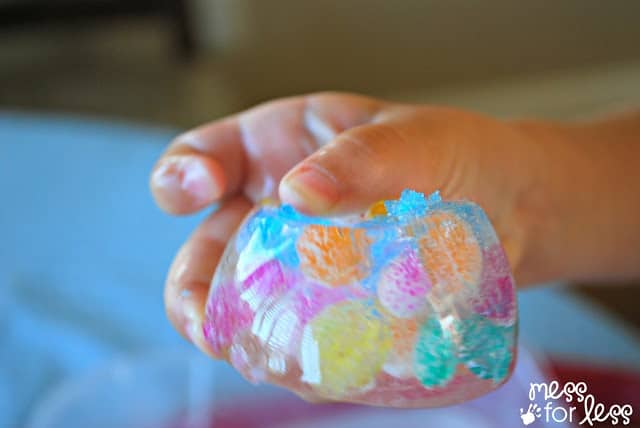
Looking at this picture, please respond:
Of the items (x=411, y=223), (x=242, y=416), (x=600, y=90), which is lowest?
(x=242, y=416)

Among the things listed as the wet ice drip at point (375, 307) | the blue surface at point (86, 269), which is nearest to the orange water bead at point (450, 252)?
the wet ice drip at point (375, 307)

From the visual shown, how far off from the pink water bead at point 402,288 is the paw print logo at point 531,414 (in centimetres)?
15

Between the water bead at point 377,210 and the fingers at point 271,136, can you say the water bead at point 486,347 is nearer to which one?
the water bead at point 377,210

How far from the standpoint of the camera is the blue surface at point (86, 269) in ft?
1.81

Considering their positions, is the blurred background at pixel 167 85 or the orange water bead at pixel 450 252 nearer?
the orange water bead at pixel 450 252

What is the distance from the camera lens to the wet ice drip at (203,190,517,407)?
305 millimetres

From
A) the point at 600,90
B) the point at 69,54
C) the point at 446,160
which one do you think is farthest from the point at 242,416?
the point at 600,90

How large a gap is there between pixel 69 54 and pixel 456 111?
1.62 meters

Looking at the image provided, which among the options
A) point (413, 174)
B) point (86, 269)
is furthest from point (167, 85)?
point (413, 174)

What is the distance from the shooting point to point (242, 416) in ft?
1.80

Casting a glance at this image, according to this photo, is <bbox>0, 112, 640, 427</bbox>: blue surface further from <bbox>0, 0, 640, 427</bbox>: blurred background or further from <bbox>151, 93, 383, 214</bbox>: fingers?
<bbox>151, 93, 383, 214</bbox>: fingers

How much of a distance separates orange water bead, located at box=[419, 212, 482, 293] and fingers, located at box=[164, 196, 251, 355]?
0.35 feet

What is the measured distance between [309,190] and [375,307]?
2.0 inches

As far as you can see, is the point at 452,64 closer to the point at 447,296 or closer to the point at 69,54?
the point at 69,54
